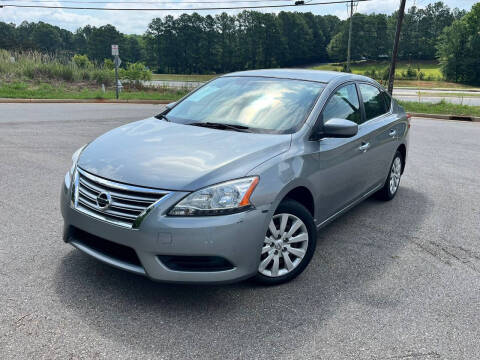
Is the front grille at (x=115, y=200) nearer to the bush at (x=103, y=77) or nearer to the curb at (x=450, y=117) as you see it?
the curb at (x=450, y=117)

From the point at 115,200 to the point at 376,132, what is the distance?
313cm

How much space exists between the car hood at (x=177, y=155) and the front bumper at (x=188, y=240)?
0.20 m

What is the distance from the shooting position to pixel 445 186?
674cm

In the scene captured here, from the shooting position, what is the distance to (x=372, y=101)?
5.19 m

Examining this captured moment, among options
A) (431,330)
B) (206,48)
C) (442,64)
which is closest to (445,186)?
(431,330)

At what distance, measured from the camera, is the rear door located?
4.80m

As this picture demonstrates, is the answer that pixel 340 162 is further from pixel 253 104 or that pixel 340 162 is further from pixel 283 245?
pixel 283 245

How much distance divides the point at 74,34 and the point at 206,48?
196ft

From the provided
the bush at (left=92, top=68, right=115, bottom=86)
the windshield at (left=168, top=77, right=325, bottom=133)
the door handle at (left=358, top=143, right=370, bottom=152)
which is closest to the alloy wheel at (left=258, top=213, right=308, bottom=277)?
the windshield at (left=168, top=77, right=325, bottom=133)

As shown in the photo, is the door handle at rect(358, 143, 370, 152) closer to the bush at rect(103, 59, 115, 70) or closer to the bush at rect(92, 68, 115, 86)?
the bush at rect(92, 68, 115, 86)

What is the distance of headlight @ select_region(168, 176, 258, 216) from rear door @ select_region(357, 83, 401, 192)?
6.83ft

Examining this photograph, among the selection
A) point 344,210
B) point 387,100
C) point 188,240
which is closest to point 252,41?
point 387,100

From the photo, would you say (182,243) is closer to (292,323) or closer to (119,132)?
(292,323)

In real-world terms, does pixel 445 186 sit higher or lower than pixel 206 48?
Result: lower
